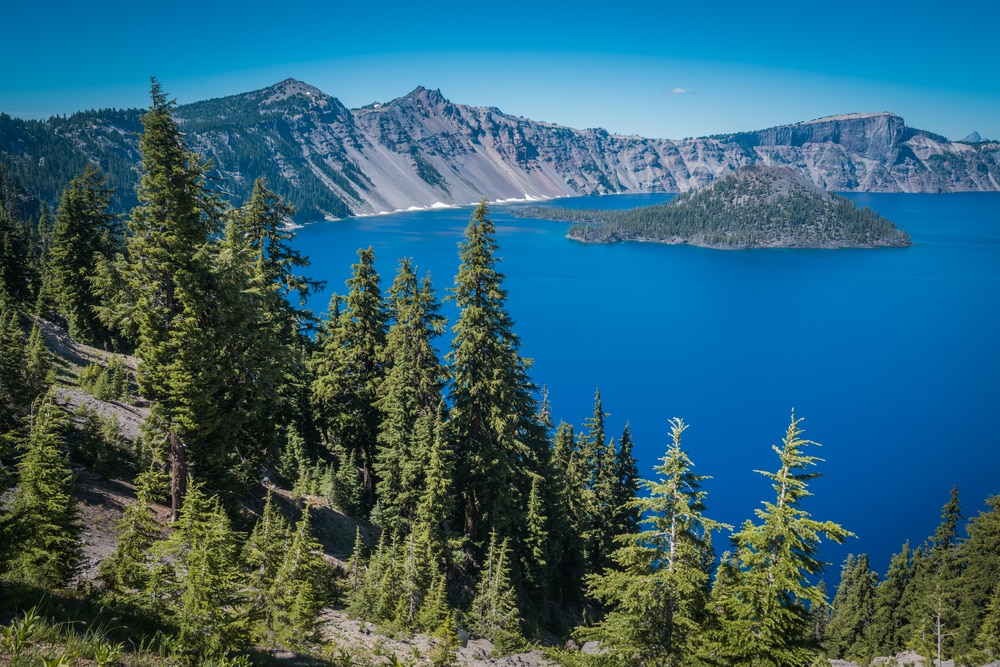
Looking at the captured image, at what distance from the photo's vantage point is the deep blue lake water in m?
58.8

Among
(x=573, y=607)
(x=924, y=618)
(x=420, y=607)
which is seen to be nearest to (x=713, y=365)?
(x=924, y=618)

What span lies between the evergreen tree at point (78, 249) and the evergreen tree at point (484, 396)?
3206 centimetres

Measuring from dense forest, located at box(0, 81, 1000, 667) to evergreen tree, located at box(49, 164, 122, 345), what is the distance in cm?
18

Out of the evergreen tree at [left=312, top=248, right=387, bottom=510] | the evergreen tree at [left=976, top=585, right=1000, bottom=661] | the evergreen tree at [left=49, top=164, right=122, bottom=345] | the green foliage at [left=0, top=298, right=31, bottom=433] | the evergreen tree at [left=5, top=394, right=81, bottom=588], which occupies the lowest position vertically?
the evergreen tree at [left=976, top=585, right=1000, bottom=661]

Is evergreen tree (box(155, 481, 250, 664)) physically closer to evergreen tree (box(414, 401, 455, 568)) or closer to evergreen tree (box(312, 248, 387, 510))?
evergreen tree (box(414, 401, 455, 568))

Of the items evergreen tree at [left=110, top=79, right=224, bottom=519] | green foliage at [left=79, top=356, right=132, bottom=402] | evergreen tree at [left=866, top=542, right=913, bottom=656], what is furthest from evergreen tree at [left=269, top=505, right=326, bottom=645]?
evergreen tree at [left=866, top=542, right=913, bottom=656]

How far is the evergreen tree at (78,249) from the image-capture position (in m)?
40.7

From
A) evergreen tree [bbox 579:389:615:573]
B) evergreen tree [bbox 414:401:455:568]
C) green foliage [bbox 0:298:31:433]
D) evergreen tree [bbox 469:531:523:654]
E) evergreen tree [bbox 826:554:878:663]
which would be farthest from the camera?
evergreen tree [bbox 826:554:878:663]

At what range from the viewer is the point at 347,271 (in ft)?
464

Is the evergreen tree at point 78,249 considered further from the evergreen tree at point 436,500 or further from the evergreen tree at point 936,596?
the evergreen tree at point 936,596

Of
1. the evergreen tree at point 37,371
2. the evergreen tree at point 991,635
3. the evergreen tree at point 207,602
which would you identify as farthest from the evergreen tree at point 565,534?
the evergreen tree at point 37,371

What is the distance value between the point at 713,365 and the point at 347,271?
9228 centimetres

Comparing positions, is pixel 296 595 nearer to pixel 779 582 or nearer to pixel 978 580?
pixel 779 582

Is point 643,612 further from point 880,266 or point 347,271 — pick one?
point 880,266
